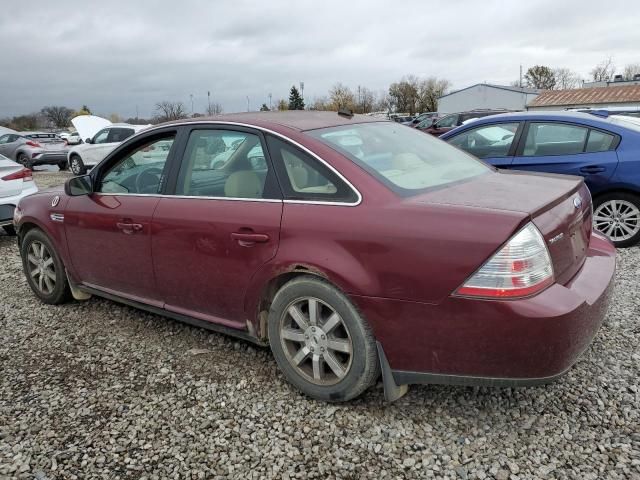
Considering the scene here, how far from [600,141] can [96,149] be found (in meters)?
15.3

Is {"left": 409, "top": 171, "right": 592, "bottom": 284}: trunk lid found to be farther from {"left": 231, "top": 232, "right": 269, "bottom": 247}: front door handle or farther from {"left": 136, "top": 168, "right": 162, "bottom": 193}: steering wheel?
{"left": 136, "top": 168, "right": 162, "bottom": 193}: steering wheel

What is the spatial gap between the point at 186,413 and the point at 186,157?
1582mm

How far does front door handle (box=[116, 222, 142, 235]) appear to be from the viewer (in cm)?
342

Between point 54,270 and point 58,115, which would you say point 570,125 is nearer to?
point 54,270

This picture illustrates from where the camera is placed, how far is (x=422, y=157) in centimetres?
314

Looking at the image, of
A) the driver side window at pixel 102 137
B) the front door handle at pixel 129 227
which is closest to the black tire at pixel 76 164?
the driver side window at pixel 102 137

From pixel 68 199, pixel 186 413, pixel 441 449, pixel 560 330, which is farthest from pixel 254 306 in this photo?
pixel 68 199

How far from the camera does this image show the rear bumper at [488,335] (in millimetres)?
2162

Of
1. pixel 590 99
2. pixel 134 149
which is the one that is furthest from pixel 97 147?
pixel 590 99

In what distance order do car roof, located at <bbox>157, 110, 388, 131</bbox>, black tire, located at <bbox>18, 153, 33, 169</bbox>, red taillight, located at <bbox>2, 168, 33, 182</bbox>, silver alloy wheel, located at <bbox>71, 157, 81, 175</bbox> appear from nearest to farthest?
car roof, located at <bbox>157, 110, 388, 131</bbox>, red taillight, located at <bbox>2, 168, 33, 182</bbox>, silver alloy wheel, located at <bbox>71, 157, 81, 175</bbox>, black tire, located at <bbox>18, 153, 33, 169</bbox>

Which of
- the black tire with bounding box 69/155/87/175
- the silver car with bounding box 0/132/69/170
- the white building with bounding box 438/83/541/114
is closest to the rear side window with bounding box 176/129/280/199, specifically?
the black tire with bounding box 69/155/87/175

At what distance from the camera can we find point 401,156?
3.02m

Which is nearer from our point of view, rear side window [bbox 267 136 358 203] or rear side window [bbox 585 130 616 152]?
rear side window [bbox 267 136 358 203]

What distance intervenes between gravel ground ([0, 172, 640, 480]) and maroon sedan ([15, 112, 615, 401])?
0.87ft
